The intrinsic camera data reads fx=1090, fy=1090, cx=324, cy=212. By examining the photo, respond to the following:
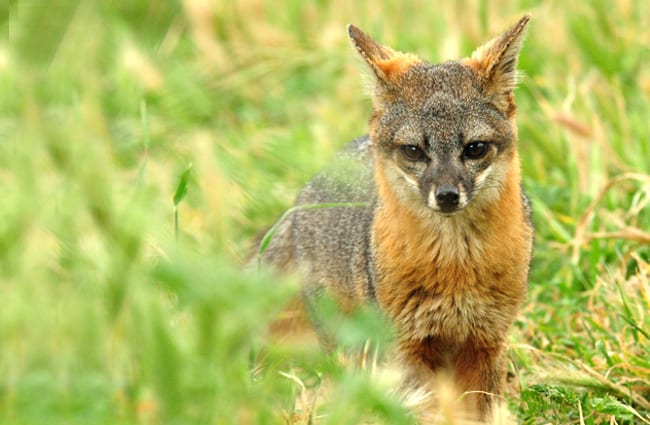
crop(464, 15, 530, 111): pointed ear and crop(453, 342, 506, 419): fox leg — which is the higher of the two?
crop(464, 15, 530, 111): pointed ear

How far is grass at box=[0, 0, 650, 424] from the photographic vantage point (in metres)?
1.84

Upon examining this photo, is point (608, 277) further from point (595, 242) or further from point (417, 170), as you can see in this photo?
point (417, 170)

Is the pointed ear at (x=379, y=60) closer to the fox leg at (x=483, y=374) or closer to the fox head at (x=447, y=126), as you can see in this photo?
the fox head at (x=447, y=126)

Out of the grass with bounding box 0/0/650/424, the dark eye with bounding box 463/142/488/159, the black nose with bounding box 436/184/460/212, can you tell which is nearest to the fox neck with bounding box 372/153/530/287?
the dark eye with bounding box 463/142/488/159

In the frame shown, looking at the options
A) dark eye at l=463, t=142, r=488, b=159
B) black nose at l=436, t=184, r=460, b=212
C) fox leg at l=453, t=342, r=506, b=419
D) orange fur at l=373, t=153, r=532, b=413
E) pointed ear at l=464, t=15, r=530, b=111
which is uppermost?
pointed ear at l=464, t=15, r=530, b=111

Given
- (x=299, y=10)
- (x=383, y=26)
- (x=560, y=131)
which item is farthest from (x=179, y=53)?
(x=560, y=131)

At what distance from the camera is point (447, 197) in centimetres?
343

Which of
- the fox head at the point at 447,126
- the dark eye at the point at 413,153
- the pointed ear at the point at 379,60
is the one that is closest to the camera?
the fox head at the point at 447,126

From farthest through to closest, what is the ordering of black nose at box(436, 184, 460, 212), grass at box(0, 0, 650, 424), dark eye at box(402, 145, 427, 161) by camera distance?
1. dark eye at box(402, 145, 427, 161)
2. black nose at box(436, 184, 460, 212)
3. grass at box(0, 0, 650, 424)

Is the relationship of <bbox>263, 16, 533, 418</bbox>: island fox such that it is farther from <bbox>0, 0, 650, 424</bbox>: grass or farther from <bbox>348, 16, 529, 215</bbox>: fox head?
<bbox>0, 0, 650, 424</bbox>: grass

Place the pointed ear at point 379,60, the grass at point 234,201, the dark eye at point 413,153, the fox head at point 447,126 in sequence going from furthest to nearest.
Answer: the pointed ear at point 379,60 < the dark eye at point 413,153 < the fox head at point 447,126 < the grass at point 234,201

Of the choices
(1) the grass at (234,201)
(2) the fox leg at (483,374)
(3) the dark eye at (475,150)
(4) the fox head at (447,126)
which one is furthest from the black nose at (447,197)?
(2) the fox leg at (483,374)

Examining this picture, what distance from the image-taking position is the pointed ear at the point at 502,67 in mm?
3752

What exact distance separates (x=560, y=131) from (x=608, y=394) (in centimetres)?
254
